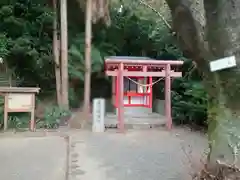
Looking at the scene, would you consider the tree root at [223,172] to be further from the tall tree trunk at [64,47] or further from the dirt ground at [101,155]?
the tall tree trunk at [64,47]

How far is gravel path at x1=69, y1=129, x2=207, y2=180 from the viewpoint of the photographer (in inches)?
159

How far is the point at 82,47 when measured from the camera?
1055 centimetres

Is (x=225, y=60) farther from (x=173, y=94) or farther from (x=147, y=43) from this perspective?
(x=147, y=43)

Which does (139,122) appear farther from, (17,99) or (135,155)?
(17,99)

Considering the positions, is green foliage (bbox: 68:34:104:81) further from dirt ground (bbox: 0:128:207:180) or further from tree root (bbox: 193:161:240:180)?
tree root (bbox: 193:161:240:180)

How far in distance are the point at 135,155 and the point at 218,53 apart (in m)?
3.10

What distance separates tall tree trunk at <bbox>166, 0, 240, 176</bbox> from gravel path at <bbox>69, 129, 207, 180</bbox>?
148cm

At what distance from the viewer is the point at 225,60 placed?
7.66 ft

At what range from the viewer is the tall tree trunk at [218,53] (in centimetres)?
234

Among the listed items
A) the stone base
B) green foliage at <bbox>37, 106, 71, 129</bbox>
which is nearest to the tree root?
the stone base

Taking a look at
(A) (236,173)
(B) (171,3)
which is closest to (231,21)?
(B) (171,3)

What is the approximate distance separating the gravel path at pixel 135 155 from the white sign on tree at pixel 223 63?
6.38 feet

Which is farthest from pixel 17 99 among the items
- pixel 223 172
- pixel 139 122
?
pixel 223 172

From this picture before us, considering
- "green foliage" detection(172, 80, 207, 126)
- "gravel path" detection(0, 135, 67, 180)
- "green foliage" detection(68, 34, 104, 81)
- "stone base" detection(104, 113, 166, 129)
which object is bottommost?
"gravel path" detection(0, 135, 67, 180)
